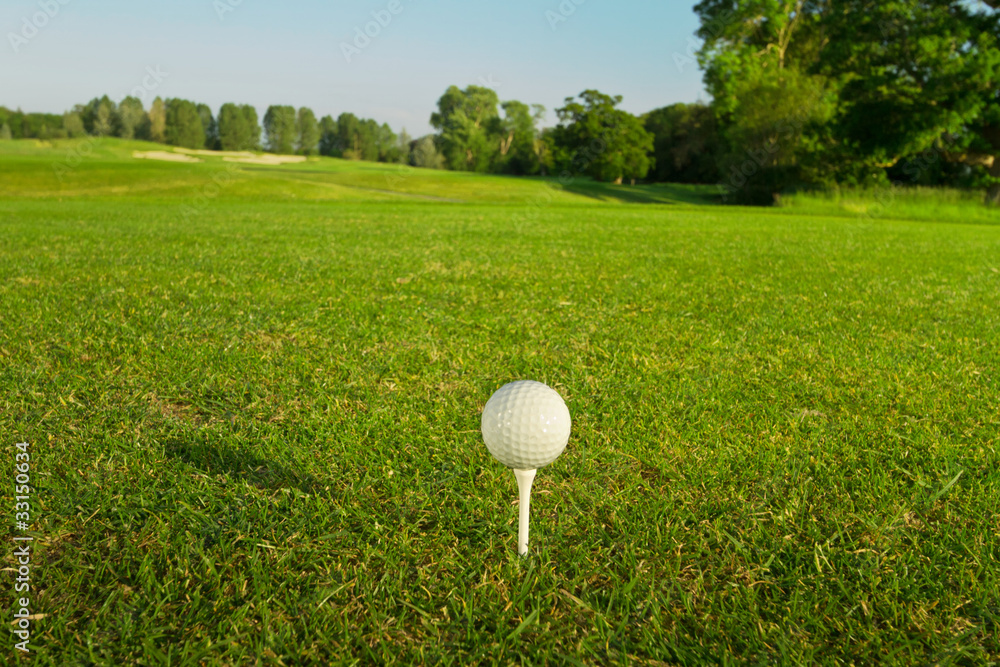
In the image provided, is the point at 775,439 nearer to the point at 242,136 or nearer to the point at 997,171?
the point at 997,171

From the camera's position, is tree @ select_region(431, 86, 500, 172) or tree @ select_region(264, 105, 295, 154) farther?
tree @ select_region(264, 105, 295, 154)

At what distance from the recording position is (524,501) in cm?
164

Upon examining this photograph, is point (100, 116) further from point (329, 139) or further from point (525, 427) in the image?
point (525, 427)

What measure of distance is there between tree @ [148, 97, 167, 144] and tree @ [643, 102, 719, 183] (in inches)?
2188

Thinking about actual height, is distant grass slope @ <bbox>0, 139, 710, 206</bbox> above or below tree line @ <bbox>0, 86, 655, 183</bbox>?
below

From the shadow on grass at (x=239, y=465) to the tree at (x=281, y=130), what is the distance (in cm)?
7920

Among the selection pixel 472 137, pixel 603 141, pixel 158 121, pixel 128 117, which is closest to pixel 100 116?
pixel 128 117

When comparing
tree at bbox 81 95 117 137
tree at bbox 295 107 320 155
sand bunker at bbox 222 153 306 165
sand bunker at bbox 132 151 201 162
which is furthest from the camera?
tree at bbox 295 107 320 155

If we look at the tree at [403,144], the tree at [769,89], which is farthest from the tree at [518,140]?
the tree at [769,89]

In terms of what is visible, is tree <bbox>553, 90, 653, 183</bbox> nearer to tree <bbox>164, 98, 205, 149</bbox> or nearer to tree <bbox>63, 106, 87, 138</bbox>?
tree <bbox>164, 98, 205, 149</bbox>

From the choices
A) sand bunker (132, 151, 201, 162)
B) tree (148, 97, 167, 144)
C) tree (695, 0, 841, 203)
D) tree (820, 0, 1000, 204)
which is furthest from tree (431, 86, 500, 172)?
tree (820, 0, 1000, 204)

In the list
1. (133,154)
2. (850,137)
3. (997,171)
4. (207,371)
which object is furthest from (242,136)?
(207,371)

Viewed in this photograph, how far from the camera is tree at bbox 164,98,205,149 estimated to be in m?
67.6

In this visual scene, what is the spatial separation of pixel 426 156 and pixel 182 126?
2907 centimetres
